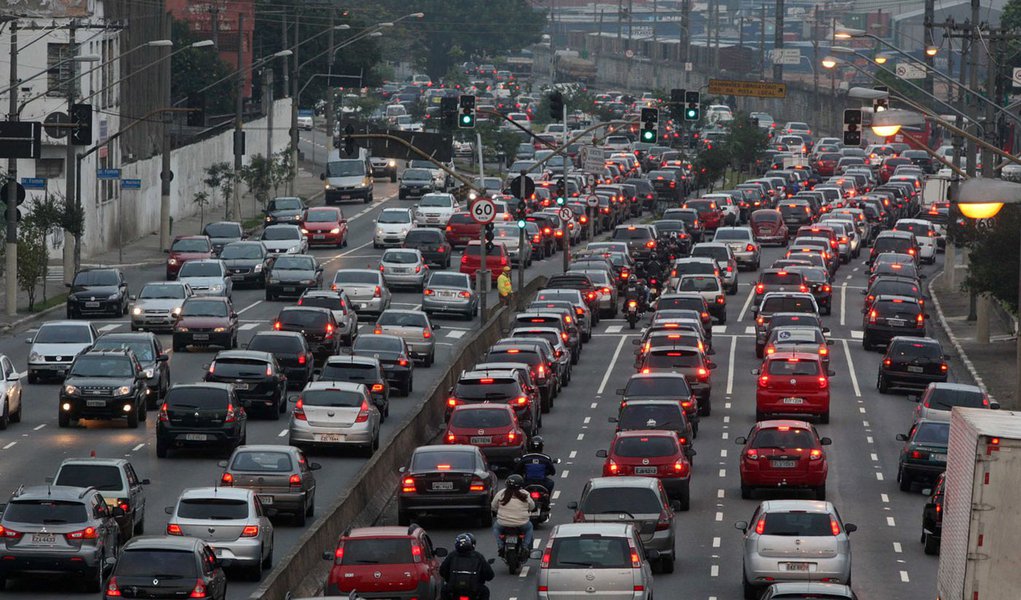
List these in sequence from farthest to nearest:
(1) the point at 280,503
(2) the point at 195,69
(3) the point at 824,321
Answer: (2) the point at 195,69 → (3) the point at 824,321 → (1) the point at 280,503

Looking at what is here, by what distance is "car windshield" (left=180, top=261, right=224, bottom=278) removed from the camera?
62722mm

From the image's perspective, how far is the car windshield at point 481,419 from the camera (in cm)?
3962

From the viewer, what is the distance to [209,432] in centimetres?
4012

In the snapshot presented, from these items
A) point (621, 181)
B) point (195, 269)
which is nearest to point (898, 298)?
point (195, 269)

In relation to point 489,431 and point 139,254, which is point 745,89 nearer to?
point 139,254

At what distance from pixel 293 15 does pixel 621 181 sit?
30.5m

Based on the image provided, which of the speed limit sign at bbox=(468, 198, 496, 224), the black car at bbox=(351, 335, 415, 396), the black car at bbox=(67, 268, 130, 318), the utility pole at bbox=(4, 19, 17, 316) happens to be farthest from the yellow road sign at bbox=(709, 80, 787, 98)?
the black car at bbox=(351, 335, 415, 396)

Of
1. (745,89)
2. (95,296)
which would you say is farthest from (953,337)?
(745,89)

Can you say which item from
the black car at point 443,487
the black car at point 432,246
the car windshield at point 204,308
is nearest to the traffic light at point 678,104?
the black car at point 432,246

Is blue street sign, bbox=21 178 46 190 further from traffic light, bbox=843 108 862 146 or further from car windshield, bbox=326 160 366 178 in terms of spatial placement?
car windshield, bbox=326 160 366 178

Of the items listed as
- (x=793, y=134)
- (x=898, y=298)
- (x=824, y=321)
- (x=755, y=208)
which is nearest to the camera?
(x=898, y=298)

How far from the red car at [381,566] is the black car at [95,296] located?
115 feet

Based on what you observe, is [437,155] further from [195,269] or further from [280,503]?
[280,503]

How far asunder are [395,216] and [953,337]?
82.0 ft
